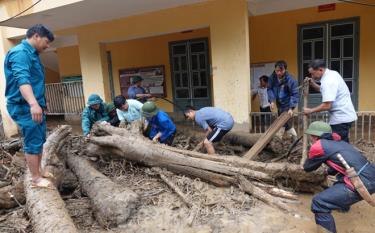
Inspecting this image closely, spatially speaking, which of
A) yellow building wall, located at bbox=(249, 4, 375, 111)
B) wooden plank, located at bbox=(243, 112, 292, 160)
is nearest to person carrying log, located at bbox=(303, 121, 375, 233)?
wooden plank, located at bbox=(243, 112, 292, 160)

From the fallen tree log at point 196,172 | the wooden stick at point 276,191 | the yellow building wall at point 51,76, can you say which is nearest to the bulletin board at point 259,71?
the fallen tree log at point 196,172

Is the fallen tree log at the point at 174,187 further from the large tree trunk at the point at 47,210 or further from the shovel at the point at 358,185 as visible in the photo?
the shovel at the point at 358,185

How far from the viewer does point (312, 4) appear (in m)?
7.12

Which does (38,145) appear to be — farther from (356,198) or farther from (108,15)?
(108,15)

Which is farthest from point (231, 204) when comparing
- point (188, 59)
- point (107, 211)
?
point (188, 59)

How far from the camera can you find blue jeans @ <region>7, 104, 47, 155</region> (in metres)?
3.30

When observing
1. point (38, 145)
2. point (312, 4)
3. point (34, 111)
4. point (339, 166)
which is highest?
point (312, 4)

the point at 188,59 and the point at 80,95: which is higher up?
the point at 188,59

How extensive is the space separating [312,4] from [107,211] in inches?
255

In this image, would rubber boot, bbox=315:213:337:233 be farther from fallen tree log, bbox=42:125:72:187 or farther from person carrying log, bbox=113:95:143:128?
person carrying log, bbox=113:95:143:128

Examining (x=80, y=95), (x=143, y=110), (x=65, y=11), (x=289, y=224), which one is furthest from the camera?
(x=80, y=95)

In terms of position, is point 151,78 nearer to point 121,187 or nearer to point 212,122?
point 212,122

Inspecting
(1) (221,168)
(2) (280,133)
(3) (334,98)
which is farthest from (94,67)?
(3) (334,98)

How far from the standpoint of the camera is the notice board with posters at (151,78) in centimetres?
998
